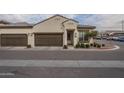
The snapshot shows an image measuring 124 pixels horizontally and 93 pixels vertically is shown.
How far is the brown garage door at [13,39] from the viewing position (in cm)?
3103

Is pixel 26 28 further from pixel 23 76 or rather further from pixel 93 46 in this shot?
pixel 23 76

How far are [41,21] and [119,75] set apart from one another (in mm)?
22166

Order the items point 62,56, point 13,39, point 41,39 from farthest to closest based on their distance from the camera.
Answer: point 13,39 → point 41,39 → point 62,56

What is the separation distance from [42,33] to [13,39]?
15.7 feet

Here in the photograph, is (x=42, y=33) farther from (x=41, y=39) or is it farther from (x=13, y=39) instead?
(x=13, y=39)

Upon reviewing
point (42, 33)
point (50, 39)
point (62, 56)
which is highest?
point (42, 33)

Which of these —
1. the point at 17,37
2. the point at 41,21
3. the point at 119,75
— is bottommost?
the point at 119,75

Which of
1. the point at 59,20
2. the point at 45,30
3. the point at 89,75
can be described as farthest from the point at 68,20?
the point at 89,75

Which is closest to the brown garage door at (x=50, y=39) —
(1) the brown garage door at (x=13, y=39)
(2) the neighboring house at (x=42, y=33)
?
(2) the neighboring house at (x=42, y=33)

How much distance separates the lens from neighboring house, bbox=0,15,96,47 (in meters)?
30.3

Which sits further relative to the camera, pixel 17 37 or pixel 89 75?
pixel 17 37

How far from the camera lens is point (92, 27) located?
31.4 metres

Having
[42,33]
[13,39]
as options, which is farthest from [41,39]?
[13,39]

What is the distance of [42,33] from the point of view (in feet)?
102
